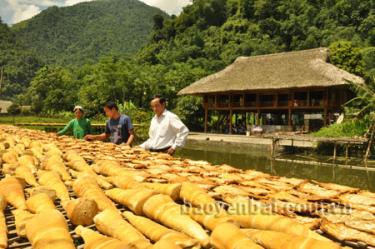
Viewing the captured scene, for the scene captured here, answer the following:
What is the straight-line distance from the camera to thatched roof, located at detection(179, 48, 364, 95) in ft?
77.7

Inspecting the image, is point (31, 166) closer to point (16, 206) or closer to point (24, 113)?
point (16, 206)

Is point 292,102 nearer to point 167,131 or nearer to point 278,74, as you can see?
point 278,74

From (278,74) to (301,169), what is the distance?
12.2m

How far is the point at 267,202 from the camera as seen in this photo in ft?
5.85

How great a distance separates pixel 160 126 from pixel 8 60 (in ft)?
324

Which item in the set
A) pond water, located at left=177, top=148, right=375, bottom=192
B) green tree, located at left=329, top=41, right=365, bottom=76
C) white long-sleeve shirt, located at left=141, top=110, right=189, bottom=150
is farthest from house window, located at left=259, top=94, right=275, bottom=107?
white long-sleeve shirt, located at left=141, top=110, right=189, bottom=150

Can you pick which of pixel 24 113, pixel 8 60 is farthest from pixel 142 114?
pixel 8 60

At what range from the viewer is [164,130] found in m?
5.34

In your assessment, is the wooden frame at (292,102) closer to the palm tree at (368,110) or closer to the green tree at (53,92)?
the palm tree at (368,110)

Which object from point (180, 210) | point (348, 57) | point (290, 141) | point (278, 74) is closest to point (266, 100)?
point (278, 74)

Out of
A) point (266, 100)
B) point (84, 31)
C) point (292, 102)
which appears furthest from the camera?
point (84, 31)

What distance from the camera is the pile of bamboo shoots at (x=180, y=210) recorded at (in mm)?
1322

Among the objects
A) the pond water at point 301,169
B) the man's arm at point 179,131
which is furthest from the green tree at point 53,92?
the man's arm at point 179,131

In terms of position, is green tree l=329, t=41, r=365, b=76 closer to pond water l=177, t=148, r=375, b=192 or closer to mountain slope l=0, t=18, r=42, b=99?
pond water l=177, t=148, r=375, b=192
